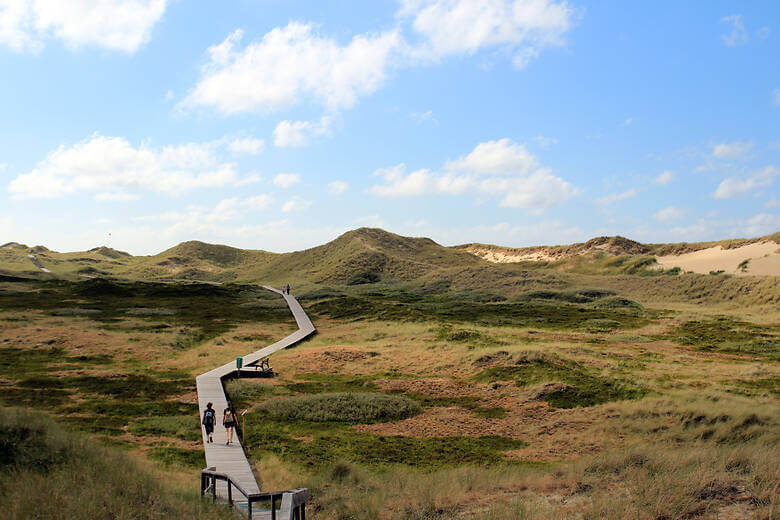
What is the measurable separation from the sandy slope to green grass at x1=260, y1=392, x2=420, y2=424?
82190mm

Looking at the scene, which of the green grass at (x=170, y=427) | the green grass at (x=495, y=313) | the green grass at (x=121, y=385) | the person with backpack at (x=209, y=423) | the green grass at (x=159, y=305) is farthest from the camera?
the green grass at (x=495, y=313)

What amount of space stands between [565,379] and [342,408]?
12598mm

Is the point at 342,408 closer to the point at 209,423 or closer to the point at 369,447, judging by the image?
the point at 369,447

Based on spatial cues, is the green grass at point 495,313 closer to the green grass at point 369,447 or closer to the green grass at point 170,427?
the green grass at point 369,447

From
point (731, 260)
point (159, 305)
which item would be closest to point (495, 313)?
point (159, 305)

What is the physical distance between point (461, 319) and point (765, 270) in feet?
198

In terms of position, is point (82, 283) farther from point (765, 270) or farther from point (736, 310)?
point (765, 270)

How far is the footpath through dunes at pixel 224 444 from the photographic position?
14.6 m

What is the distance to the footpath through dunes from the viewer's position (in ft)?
47.9

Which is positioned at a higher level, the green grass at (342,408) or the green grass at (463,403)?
the green grass at (342,408)

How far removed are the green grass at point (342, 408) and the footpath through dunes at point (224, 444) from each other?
2.91 meters

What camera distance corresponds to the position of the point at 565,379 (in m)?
28.5

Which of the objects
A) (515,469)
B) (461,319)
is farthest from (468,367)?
A: (461,319)

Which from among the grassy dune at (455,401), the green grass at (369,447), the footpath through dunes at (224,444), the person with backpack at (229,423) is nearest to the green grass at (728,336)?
the grassy dune at (455,401)
